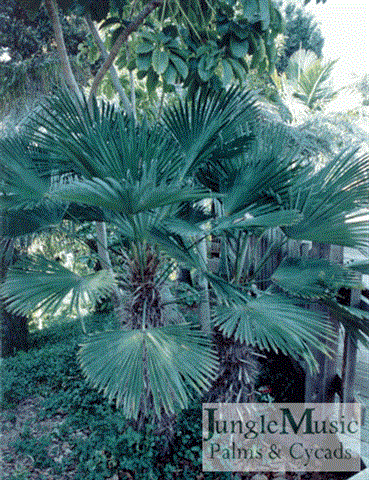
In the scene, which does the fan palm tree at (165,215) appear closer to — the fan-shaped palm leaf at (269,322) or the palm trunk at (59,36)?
the fan-shaped palm leaf at (269,322)

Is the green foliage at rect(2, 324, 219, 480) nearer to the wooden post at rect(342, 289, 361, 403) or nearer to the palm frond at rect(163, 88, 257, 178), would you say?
the wooden post at rect(342, 289, 361, 403)

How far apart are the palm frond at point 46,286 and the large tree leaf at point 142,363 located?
0.23 metres

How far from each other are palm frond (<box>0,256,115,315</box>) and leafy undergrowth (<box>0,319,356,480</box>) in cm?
121

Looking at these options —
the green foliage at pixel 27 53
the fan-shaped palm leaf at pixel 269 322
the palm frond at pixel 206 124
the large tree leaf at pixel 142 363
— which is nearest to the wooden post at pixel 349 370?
the fan-shaped palm leaf at pixel 269 322

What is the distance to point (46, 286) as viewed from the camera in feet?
5.66

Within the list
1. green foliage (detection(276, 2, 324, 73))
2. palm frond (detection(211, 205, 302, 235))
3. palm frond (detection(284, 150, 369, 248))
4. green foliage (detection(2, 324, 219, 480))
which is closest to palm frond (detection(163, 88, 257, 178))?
palm frond (detection(211, 205, 302, 235))

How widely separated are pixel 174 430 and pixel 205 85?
227cm

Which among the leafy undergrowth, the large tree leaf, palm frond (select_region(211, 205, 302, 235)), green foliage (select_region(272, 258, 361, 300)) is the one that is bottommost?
the leafy undergrowth

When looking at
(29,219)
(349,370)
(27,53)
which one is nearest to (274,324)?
(349,370)

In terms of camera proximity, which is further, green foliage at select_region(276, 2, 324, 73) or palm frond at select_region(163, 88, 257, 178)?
green foliage at select_region(276, 2, 324, 73)

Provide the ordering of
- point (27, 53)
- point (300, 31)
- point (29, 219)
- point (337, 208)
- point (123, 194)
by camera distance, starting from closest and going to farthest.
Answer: point (123, 194) < point (337, 208) < point (29, 219) < point (27, 53) < point (300, 31)

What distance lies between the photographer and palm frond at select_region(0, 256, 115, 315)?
5.29 ft

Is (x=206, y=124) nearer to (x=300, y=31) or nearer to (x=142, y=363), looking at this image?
(x=142, y=363)

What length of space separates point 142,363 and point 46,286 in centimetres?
56
